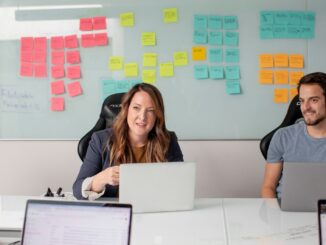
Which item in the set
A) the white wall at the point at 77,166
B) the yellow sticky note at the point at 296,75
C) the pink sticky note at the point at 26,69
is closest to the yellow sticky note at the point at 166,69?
the white wall at the point at 77,166

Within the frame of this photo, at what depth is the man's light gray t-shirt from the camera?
221cm

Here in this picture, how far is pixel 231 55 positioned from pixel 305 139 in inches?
45.4

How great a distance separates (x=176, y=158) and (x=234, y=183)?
3.92ft

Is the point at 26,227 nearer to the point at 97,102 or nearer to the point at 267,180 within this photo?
the point at 267,180

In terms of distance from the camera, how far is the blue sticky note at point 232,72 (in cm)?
322

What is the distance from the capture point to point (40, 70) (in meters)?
3.37

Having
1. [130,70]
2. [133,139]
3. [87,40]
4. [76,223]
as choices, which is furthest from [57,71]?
[76,223]

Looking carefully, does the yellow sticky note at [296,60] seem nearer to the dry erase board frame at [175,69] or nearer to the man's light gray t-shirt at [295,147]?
the dry erase board frame at [175,69]

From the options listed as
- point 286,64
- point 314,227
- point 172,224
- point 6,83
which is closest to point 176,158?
point 172,224

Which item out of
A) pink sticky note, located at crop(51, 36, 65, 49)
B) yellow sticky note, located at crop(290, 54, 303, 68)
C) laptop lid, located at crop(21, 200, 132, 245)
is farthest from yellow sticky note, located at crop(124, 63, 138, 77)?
laptop lid, located at crop(21, 200, 132, 245)

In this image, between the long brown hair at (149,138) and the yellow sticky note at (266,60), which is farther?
the yellow sticky note at (266,60)

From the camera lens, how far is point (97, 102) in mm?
3348

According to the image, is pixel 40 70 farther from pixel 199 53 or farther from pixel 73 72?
pixel 199 53

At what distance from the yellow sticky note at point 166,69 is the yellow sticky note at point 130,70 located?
0.19m
